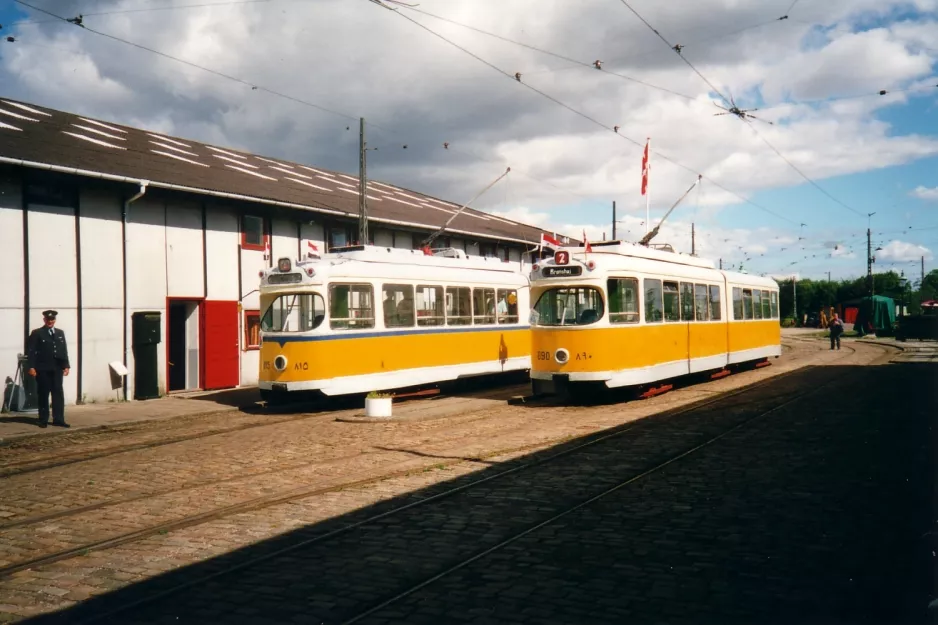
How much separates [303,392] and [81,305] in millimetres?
5664

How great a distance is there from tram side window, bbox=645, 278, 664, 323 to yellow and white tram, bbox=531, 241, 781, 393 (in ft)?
0.07

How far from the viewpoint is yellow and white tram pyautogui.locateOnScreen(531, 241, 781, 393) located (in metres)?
15.8

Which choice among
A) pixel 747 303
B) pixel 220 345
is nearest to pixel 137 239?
pixel 220 345

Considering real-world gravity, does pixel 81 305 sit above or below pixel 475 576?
above

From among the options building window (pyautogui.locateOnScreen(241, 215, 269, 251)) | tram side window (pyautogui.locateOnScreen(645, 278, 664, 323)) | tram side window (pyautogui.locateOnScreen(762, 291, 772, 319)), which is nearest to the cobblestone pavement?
tram side window (pyautogui.locateOnScreen(645, 278, 664, 323))

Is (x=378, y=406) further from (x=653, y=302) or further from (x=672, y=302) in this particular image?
(x=672, y=302)

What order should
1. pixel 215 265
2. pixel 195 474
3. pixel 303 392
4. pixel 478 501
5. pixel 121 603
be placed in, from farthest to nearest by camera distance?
pixel 215 265 → pixel 303 392 → pixel 195 474 → pixel 478 501 → pixel 121 603

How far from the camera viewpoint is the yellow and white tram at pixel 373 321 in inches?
615

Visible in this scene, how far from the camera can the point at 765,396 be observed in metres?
16.8

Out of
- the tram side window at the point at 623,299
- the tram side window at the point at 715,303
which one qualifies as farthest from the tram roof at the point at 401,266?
the tram side window at the point at 715,303

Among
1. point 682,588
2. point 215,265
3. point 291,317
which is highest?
point 215,265

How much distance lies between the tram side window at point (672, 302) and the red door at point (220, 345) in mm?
10994

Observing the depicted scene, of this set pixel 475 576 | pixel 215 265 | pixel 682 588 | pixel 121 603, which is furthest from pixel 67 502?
pixel 215 265

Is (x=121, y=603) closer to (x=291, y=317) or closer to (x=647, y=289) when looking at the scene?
(x=291, y=317)
